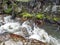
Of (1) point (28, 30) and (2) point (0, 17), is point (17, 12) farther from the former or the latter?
(1) point (28, 30)

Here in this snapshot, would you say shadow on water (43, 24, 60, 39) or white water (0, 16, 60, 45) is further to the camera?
shadow on water (43, 24, 60, 39)

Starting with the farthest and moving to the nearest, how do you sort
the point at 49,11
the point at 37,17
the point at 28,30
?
1. the point at 49,11
2. the point at 37,17
3. the point at 28,30

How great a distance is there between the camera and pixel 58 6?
2275 cm

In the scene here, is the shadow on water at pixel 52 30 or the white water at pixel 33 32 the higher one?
the white water at pixel 33 32

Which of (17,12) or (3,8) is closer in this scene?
(17,12)

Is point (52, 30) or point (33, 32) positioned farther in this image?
point (52, 30)

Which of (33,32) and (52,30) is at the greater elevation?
(33,32)

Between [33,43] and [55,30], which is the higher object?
[33,43]

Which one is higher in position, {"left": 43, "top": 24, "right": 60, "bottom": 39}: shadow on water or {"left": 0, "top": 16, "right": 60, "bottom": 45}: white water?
{"left": 0, "top": 16, "right": 60, "bottom": 45}: white water

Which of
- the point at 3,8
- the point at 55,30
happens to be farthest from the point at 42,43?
the point at 3,8

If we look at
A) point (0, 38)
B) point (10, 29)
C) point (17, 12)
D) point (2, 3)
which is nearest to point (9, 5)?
point (2, 3)

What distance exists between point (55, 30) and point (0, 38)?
18.4 ft

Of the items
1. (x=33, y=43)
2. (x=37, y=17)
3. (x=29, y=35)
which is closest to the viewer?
(x=33, y=43)

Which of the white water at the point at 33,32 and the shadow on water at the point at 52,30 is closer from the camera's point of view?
the white water at the point at 33,32
